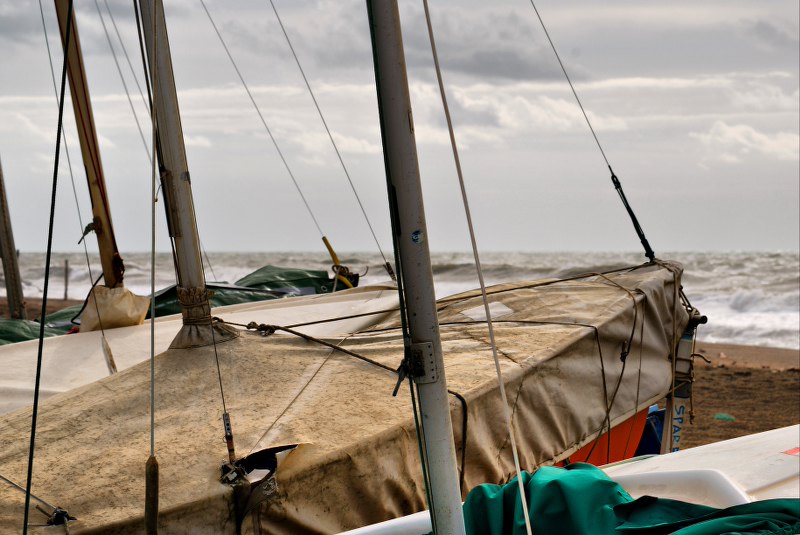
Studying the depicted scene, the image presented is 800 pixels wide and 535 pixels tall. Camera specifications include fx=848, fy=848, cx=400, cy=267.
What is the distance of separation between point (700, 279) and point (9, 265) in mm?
21206

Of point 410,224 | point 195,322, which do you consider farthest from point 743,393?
point 410,224

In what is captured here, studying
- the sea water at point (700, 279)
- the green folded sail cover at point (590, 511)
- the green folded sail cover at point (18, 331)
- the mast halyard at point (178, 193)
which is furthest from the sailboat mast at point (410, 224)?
the sea water at point (700, 279)

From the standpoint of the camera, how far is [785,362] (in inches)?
540

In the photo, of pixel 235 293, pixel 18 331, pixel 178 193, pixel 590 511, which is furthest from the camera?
pixel 235 293

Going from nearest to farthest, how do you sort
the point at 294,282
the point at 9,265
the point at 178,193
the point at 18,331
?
1. the point at 178,193
2. the point at 18,331
3. the point at 294,282
4. the point at 9,265

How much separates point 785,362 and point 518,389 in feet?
35.6

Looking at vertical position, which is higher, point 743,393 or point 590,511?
point 590,511

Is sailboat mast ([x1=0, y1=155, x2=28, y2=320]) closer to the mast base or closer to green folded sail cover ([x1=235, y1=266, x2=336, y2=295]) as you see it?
green folded sail cover ([x1=235, y1=266, x2=336, y2=295])

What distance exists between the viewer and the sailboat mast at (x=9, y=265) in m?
10.3

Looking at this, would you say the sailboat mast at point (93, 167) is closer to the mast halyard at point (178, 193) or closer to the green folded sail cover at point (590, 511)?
the mast halyard at point (178, 193)

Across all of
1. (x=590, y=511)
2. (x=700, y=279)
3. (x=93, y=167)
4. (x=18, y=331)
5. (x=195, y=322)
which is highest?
(x=93, y=167)

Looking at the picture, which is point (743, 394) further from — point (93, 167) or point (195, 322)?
point (195, 322)

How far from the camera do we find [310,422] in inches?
151

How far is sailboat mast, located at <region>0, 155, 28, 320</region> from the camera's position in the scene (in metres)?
10.3
